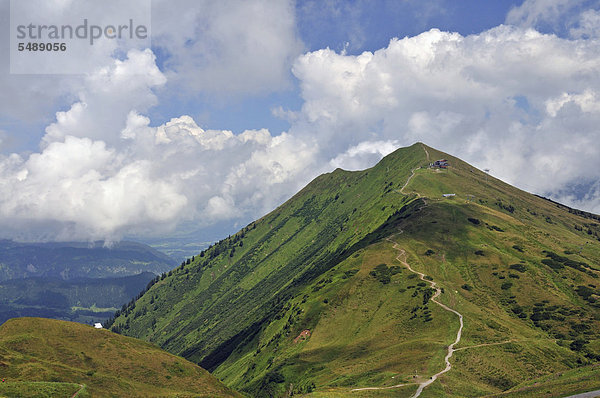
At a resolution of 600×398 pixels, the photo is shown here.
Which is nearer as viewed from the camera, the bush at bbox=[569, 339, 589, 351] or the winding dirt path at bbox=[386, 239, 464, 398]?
the winding dirt path at bbox=[386, 239, 464, 398]

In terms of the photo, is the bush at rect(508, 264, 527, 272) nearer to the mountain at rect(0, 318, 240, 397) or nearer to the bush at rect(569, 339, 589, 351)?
the bush at rect(569, 339, 589, 351)

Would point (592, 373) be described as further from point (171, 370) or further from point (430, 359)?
point (171, 370)

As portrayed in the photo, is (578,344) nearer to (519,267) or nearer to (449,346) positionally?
(449,346)

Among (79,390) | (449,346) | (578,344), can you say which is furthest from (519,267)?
(79,390)

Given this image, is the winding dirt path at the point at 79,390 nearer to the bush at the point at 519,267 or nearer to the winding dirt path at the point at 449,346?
the winding dirt path at the point at 449,346

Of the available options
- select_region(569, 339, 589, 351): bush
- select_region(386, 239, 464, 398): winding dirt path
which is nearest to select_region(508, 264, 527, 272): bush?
select_region(386, 239, 464, 398): winding dirt path

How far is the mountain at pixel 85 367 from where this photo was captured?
96625mm

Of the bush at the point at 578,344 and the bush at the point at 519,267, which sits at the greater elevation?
the bush at the point at 519,267

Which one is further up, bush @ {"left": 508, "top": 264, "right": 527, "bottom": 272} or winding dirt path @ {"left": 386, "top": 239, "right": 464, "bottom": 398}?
bush @ {"left": 508, "top": 264, "right": 527, "bottom": 272}

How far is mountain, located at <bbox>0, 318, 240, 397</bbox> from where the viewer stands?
96.6 m

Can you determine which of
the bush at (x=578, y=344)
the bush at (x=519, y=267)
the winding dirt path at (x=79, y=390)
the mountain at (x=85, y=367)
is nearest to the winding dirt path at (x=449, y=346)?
the bush at (x=578, y=344)

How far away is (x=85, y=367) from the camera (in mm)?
113500

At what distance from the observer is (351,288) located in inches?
7776

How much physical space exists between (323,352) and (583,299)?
112055mm
